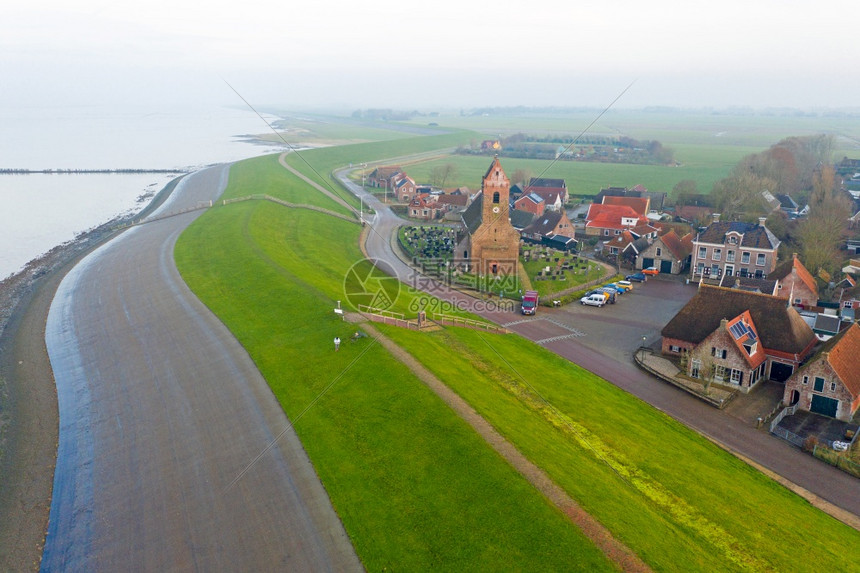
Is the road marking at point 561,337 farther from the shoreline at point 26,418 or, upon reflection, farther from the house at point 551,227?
the shoreline at point 26,418

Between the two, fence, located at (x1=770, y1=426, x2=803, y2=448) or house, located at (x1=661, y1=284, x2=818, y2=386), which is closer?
fence, located at (x1=770, y1=426, x2=803, y2=448)

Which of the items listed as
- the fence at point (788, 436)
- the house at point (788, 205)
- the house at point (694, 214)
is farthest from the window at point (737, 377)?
the house at point (788, 205)

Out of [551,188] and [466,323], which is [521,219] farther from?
[466,323]

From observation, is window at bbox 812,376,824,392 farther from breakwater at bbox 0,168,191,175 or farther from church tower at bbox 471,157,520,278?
breakwater at bbox 0,168,191,175

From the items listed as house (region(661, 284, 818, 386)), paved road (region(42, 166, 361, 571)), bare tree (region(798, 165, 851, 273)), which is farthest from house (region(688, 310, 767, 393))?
paved road (region(42, 166, 361, 571))

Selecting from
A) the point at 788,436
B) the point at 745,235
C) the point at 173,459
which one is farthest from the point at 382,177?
the point at 788,436

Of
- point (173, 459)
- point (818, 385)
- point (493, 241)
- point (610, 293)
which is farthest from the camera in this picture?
point (493, 241)

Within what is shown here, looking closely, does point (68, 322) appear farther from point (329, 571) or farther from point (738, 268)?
point (738, 268)
